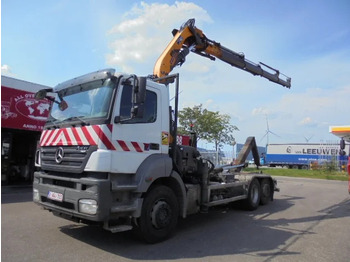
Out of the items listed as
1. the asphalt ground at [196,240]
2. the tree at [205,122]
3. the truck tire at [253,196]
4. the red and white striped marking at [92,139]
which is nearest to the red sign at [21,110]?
the asphalt ground at [196,240]

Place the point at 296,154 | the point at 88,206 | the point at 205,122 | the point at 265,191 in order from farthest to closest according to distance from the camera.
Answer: the point at 296,154
the point at 205,122
the point at 265,191
the point at 88,206

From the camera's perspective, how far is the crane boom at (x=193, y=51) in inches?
344

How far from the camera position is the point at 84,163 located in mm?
5199

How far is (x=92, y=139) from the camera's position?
17.2 ft

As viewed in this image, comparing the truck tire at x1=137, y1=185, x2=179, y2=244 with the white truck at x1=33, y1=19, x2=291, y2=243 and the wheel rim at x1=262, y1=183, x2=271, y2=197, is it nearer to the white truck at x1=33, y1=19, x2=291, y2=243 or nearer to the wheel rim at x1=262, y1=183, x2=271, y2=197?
the white truck at x1=33, y1=19, x2=291, y2=243

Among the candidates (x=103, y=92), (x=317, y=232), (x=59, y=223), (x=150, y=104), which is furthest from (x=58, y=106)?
(x=317, y=232)

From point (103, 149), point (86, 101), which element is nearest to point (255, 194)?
point (103, 149)

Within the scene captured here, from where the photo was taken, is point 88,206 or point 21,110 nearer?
point 88,206

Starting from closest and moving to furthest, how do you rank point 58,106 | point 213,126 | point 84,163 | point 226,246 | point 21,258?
point 21,258
point 84,163
point 226,246
point 58,106
point 213,126

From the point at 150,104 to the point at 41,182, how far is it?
2.49m

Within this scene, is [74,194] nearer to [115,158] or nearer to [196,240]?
[115,158]

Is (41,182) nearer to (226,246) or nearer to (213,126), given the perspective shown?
(226,246)

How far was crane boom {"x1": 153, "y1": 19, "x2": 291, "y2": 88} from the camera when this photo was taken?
28.6ft

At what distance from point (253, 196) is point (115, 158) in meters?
5.80
